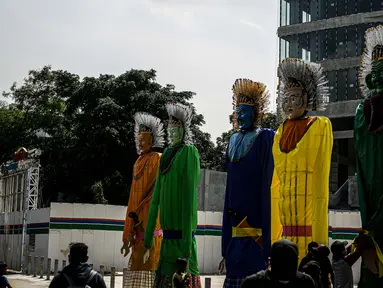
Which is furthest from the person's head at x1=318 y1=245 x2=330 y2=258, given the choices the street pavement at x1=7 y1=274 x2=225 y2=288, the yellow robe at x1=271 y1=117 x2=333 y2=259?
the street pavement at x1=7 y1=274 x2=225 y2=288

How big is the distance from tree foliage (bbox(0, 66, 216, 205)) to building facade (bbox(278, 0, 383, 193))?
825 centimetres

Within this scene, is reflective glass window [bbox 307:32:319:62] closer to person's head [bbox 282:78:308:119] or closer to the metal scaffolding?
the metal scaffolding

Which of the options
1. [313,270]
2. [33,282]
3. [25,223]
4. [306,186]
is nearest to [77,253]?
[313,270]

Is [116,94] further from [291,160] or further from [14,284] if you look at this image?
[291,160]

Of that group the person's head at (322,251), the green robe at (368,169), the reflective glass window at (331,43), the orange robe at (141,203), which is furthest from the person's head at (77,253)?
the reflective glass window at (331,43)

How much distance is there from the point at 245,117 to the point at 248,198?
38.4 inches

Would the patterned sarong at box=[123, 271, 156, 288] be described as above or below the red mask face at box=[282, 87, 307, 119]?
below

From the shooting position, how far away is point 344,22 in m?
43.9

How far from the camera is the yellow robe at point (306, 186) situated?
696 centimetres

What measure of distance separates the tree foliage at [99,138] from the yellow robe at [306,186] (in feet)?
89.1

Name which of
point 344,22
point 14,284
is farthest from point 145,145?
point 344,22

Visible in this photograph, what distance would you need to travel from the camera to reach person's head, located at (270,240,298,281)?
12.1ft

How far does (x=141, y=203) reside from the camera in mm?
10867

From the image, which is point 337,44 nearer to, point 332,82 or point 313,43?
point 313,43
